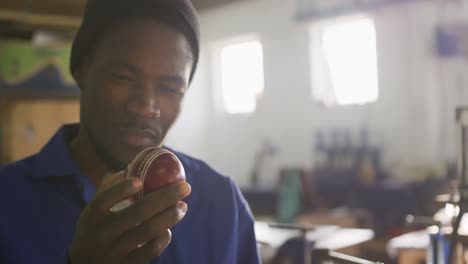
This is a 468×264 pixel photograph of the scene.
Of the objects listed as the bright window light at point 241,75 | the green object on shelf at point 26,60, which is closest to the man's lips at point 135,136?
the green object on shelf at point 26,60

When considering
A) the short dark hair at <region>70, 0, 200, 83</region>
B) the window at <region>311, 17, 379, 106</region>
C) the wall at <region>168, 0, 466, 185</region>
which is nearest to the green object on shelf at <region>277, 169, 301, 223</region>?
the wall at <region>168, 0, 466, 185</region>

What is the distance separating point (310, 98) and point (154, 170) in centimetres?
605

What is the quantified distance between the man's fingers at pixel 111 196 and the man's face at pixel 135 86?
0.26 meters

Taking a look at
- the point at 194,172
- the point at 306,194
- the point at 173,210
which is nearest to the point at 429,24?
the point at 306,194

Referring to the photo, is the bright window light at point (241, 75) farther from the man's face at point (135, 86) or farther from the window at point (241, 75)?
the man's face at point (135, 86)

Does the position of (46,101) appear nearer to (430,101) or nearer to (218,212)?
(218,212)

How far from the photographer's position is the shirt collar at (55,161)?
0.87 m

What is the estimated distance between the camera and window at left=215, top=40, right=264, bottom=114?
7234mm

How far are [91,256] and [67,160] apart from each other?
39 centimetres

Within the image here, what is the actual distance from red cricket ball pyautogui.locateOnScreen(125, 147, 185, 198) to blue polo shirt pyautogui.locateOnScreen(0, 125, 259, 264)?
233mm

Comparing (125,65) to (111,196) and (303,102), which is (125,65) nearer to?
(111,196)

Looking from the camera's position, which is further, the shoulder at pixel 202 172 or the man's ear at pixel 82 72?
the shoulder at pixel 202 172

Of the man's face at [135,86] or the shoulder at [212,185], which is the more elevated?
the man's face at [135,86]

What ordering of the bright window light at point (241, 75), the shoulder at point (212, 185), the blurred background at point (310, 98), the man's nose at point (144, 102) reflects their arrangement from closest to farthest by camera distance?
the man's nose at point (144, 102) < the shoulder at point (212, 185) < the blurred background at point (310, 98) < the bright window light at point (241, 75)
